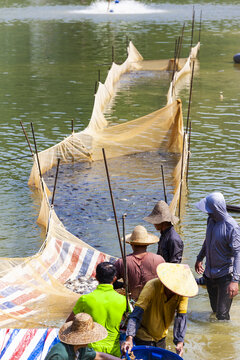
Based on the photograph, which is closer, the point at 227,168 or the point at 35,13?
the point at 227,168

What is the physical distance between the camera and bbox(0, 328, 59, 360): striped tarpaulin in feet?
18.5

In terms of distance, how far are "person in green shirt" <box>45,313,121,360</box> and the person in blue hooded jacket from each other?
2.06 m

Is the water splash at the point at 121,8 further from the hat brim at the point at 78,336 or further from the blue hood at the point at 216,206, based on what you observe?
the hat brim at the point at 78,336

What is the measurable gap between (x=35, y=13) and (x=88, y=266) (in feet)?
122

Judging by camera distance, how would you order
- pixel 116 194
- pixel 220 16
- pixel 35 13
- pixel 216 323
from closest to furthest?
pixel 216 323 → pixel 116 194 → pixel 220 16 → pixel 35 13

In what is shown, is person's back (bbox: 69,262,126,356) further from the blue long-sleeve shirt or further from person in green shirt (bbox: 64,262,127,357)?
the blue long-sleeve shirt

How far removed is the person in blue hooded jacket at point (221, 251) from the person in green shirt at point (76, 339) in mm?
2059

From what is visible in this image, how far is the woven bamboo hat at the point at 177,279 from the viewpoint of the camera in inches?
193

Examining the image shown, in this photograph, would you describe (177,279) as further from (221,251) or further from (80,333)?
(221,251)

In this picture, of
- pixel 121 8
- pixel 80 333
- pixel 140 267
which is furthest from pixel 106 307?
pixel 121 8

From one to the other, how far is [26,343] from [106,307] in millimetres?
1143

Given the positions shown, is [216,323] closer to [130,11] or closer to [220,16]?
[220,16]

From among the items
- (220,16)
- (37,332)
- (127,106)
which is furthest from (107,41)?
(37,332)

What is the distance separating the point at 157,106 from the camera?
1903 centimetres
